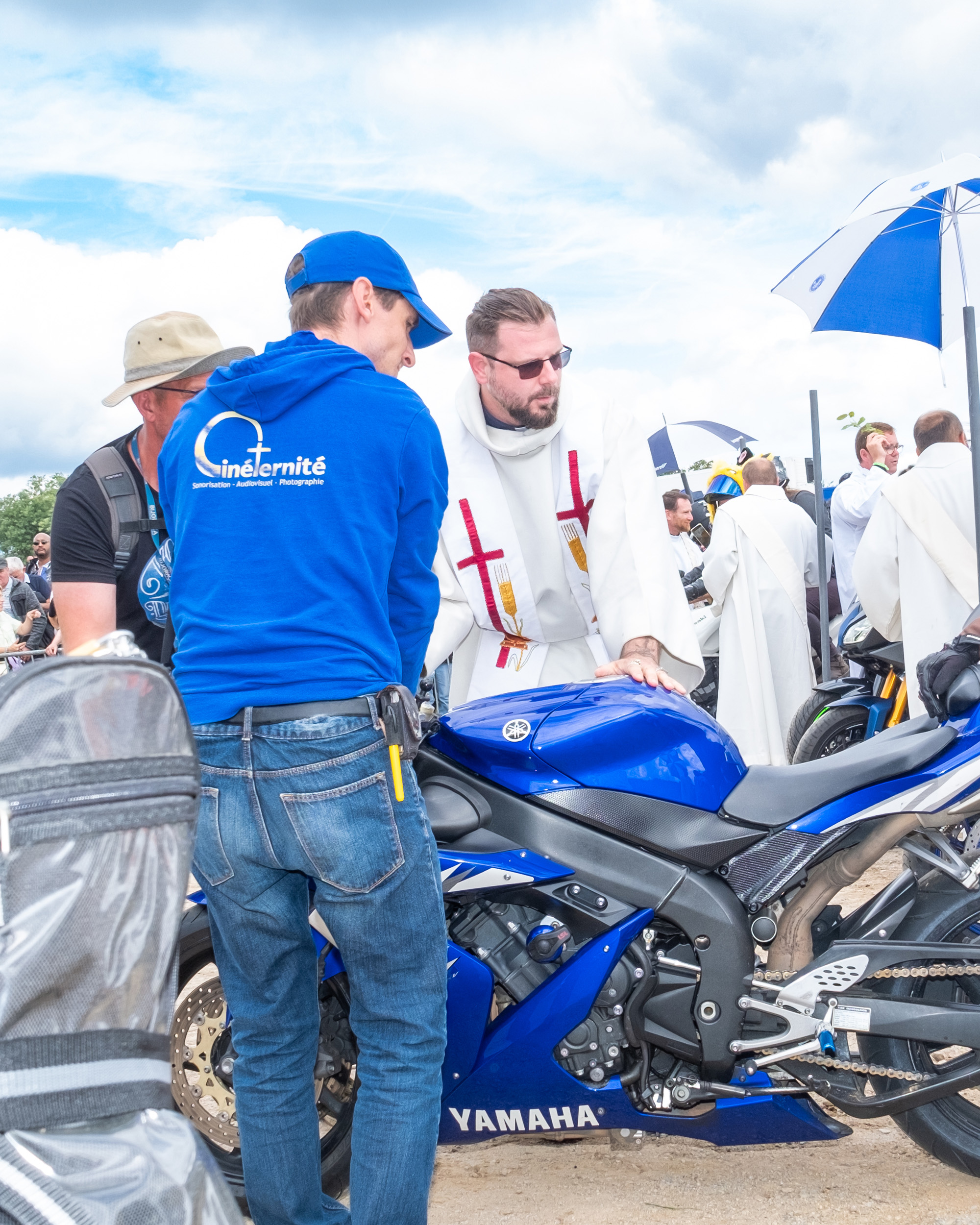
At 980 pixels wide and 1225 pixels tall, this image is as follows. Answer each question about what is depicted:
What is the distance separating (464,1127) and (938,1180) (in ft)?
3.77

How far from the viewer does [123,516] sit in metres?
2.83

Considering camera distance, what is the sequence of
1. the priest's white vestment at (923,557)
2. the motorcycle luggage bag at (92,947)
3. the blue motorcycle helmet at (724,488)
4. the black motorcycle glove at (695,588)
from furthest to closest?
the blue motorcycle helmet at (724,488), the black motorcycle glove at (695,588), the priest's white vestment at (923,557), the motorcycle luggage bag at (92,947)

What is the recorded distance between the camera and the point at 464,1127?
106 inches

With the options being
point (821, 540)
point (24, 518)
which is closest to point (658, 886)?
point (821, 540)

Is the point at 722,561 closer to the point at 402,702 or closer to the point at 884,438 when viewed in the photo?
the point at 884,438

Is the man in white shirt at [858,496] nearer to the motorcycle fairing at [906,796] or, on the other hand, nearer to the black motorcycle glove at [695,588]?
the black motorcycle glove at [695,588]

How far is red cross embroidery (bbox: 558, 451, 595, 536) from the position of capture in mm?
3328

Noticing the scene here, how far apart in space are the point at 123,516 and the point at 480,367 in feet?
3.36

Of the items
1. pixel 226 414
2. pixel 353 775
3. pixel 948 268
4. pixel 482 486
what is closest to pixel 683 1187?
pixel 353 775

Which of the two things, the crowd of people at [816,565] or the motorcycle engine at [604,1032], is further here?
the crowd of people at [816,565]

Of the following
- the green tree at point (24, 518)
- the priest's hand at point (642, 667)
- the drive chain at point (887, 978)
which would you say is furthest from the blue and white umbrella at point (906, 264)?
the green tree at point (24, 518)

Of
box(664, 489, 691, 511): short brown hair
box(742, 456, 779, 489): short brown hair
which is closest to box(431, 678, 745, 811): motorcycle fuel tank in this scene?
box(742, 456, 779, 489): short brown hair

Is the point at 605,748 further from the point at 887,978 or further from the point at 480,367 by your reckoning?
the point at 480,367

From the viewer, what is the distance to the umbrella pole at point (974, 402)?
5.15 metres
